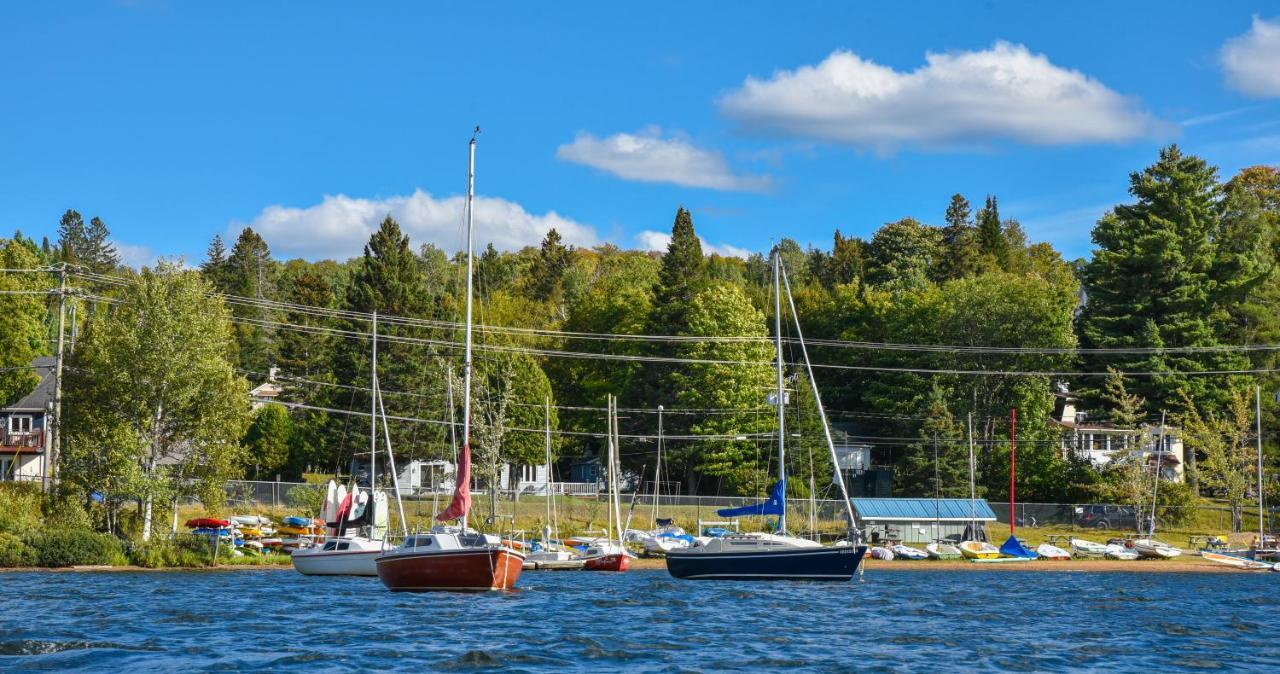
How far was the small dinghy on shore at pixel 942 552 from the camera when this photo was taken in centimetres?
8600

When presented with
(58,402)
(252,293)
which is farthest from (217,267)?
(58,402)

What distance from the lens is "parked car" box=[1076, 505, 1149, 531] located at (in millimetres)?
97688

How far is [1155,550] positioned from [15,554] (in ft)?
214

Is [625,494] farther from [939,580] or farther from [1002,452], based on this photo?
[939,580]

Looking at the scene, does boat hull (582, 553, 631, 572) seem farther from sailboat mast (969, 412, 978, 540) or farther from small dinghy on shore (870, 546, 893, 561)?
sailboat mast (969, 412, 978, 540)

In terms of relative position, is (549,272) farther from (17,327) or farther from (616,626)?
(616,626)

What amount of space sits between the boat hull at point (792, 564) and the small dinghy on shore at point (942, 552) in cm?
2644

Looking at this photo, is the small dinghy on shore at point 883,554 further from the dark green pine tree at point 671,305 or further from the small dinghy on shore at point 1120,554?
the dark green pine tree at point 671,305

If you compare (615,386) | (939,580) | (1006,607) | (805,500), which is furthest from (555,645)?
(615,386)

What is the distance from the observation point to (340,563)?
2505 inches

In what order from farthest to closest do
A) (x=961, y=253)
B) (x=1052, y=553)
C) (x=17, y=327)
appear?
(x=961, y=253)
(x=17, y=327)
(x=1052, y=553)

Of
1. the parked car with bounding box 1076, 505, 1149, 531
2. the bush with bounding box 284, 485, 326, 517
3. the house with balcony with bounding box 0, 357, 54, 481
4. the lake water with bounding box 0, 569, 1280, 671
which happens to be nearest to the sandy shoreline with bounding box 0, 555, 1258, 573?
the parked car with bounding box 1076, 505, 1149, 531

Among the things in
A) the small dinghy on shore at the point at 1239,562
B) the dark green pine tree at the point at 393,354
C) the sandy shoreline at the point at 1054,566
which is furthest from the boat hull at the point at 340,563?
the small dinghy on shore at the point at 1239,562

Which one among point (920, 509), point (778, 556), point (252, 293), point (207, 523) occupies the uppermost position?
point (252, 293)
